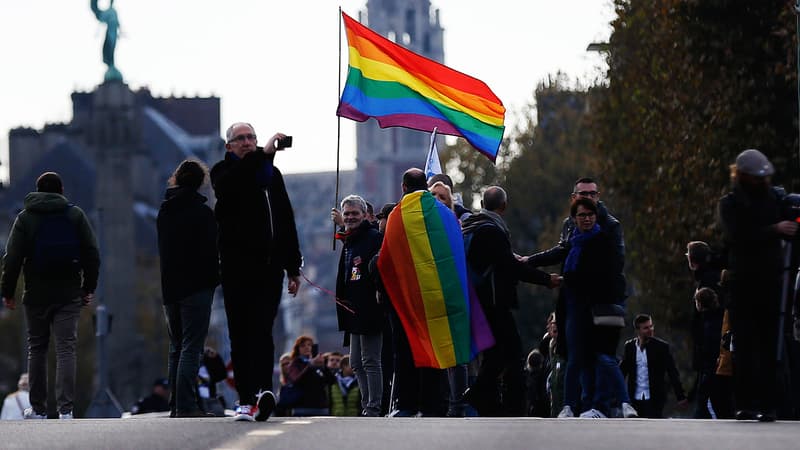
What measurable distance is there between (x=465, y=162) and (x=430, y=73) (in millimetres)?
53449

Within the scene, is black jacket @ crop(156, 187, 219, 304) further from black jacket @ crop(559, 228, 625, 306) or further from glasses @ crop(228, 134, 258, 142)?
black jacket @ crop(559, 228, 625, 306)

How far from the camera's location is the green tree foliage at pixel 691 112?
30391 mm

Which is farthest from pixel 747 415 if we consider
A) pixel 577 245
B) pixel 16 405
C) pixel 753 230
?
pixel 16 405

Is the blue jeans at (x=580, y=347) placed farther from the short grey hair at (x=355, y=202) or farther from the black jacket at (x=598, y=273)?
the short grey hair at (x=355, y=202)

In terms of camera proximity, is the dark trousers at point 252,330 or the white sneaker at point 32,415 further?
the white sneaker at point 32,415

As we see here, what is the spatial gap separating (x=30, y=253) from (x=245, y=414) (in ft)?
14.8

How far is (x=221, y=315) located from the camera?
139 meters

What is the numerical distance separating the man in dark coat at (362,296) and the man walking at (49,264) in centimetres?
213

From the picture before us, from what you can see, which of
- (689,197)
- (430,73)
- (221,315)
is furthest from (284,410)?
(221,315)

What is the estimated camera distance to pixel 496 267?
53.6 ft

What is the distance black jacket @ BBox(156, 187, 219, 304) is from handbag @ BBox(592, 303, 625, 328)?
2880 millimetres

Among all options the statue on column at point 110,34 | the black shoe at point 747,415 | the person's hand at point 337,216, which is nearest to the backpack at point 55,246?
the person's hand at point 337,216

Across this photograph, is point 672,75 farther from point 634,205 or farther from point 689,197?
point 634,205

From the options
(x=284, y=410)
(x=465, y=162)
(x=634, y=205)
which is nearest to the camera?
(x=284, y=410)
